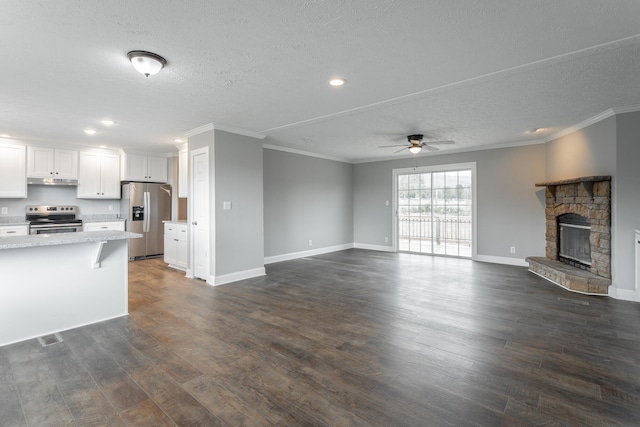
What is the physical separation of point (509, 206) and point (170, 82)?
20.9ft

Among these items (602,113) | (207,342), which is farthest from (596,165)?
(207,342)

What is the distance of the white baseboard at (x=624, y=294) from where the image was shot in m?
4.03

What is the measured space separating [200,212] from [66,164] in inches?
129

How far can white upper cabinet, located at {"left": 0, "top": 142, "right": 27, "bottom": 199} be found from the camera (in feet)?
18.1

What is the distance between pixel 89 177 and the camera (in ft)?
21.3

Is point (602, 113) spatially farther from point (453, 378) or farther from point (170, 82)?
point (170, 82)

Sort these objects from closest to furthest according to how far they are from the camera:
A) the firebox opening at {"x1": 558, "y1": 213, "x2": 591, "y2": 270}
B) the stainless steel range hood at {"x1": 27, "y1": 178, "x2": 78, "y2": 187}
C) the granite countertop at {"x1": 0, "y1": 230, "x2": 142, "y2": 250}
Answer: the granite countertop at {"x1": 0, "y1": 230, "x2": 142, "y2": 250} → the firebox opening at {"x1": 558, "y1": 213, "x2": 591, "y2": 270} → the stainless steel range hood at {"x1": 27, "y1": 178, "x2": 78, "y2": 187}

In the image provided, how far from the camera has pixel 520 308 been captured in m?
3.78

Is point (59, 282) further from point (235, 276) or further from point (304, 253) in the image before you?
point (304, 253)

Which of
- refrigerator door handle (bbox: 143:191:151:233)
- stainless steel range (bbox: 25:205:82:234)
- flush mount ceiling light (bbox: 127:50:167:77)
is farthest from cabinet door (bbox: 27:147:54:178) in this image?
flush mount ceiling light (bbox: 127:50:167:77)

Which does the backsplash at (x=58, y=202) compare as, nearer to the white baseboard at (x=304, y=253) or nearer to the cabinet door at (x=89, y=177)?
the cabinet door at (x=89, y=177)

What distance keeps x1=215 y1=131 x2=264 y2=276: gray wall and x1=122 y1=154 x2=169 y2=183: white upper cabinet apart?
3.21m

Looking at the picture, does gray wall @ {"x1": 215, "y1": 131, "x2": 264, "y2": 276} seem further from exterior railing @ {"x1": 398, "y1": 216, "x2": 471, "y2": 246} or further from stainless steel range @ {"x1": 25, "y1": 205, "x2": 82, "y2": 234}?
exterior railing @ {"x1": 398, "y1": 216, "x2": 471, "y2": 246}

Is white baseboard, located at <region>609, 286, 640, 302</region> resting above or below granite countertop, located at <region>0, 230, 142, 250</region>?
below
